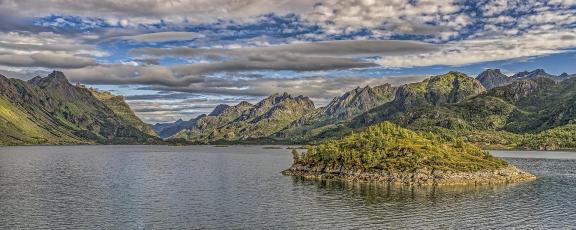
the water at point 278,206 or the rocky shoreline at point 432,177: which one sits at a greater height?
the rocky shoreline at point 432,177

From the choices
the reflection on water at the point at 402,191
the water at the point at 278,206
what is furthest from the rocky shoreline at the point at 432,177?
the water at the point at 278,206

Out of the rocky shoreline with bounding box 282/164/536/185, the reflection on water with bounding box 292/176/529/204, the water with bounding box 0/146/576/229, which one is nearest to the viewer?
the water with bounding box 0/146/576/229

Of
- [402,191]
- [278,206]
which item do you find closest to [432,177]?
[402,191]

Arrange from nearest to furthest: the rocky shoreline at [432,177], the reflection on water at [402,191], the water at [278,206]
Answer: the water at [278,206] → the reflection on water at [402,191] → the rocky shoreline at [432,177]

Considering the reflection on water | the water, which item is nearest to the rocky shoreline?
the reflection on water

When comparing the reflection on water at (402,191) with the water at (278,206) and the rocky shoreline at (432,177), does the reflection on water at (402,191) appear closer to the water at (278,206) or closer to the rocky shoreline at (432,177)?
the water at (278,206)

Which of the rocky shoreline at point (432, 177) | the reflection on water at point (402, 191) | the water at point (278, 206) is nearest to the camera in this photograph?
the water at point (278, 206)

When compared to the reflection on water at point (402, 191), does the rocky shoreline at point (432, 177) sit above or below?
above

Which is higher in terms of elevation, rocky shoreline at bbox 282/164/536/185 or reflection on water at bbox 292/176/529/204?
rocky shoreline at bbox 282/164/536/185

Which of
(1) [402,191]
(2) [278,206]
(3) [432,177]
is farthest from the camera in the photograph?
(3) [432,177]

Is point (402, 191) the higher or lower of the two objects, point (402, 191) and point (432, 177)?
the lower

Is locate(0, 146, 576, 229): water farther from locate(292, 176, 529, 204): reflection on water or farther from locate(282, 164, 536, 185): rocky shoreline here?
locate(282, 164, 536, 185): rocky shoreline

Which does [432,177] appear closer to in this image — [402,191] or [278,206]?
[402,191]

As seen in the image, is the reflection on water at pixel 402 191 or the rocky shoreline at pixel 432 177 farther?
the rocky shoreline at pixel 432 177
